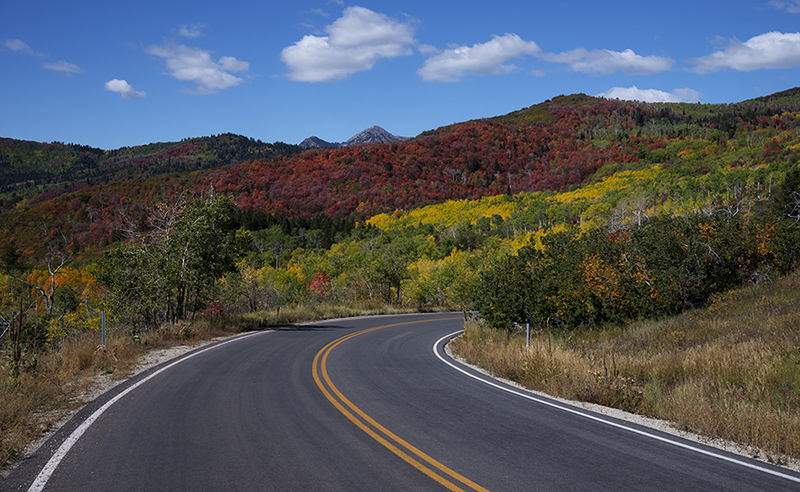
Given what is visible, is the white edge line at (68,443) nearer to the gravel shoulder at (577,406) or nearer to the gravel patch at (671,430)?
the gravel shoulder at (577,406)

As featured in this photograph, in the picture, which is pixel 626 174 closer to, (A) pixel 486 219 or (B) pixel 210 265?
(A) pixel 486 219

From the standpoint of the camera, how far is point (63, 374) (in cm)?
989

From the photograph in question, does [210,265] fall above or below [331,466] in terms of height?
above

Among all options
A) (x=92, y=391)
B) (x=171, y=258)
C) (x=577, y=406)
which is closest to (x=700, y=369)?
(x=577, y=406)

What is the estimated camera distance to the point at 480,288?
65.1 ft

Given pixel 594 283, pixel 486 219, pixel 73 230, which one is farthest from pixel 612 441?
pixel 73 230

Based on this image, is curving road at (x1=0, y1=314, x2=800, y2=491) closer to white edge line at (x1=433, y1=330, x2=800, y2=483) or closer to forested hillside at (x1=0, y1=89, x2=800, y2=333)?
white edge line at (x1=433, y1=330, x2=800, y2=483)

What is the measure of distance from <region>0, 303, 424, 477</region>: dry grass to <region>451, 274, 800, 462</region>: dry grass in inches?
337

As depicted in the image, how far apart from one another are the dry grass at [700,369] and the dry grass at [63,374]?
856cm

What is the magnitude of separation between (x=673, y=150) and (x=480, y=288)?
201154 mm

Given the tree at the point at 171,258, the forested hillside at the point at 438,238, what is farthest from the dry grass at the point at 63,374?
the forested hillside at the point at 438,238

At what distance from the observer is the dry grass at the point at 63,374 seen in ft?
21.1

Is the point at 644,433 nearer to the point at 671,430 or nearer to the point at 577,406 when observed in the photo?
the point at 671,430

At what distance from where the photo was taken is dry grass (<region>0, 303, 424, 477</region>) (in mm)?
6418
